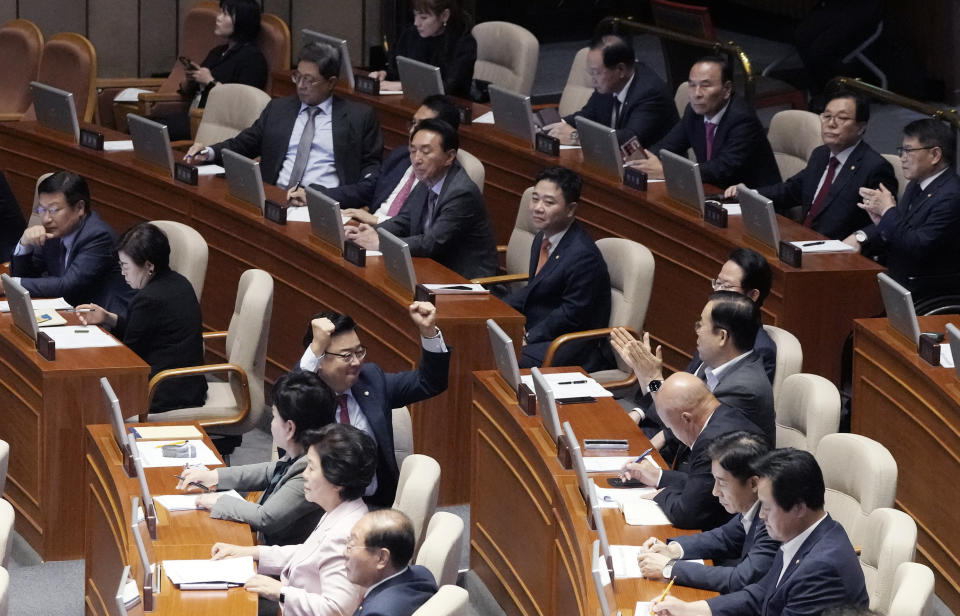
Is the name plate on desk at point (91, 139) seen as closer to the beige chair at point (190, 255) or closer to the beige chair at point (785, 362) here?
the beige chair at point (190, 255)

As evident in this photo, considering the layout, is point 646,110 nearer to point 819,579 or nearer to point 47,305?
point 47,305

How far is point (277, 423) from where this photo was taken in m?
4.23

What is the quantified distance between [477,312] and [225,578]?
1776 mm

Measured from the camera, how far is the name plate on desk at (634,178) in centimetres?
645

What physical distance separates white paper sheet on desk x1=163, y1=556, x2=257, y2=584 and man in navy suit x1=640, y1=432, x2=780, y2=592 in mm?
942

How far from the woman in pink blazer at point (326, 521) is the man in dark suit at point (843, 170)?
2.74 meters

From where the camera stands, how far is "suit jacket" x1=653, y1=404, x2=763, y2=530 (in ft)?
12.9

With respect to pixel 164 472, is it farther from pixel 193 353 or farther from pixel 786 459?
pixel 786 459

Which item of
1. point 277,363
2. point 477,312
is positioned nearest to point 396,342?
point 477,312

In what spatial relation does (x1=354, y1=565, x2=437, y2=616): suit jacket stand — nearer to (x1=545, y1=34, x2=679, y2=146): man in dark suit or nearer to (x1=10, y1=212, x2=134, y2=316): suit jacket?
(x1=10, y1=212, x2=134, y2=316): suit jacket

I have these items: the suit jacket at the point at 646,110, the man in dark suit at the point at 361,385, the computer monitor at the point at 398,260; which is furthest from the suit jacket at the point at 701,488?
the suit jacket at the point at 646,110

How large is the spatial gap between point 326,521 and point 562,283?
198 cm

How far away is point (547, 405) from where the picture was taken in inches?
172

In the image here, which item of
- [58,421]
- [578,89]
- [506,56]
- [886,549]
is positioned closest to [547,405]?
[886,549]
